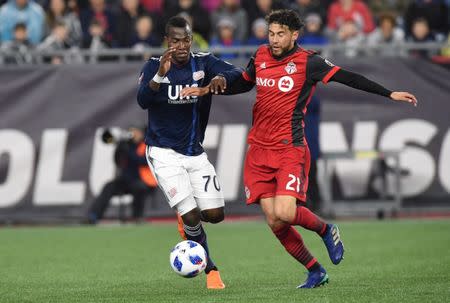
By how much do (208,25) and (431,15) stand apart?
3.95m

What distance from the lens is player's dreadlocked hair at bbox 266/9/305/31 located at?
32.6 feet

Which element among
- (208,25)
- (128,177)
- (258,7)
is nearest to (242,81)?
(128,177)

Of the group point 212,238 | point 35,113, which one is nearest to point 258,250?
point 212,238

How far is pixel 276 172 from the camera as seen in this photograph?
10.1 meters

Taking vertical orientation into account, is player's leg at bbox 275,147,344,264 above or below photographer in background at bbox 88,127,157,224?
above

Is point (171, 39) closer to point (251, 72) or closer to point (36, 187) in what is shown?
point (251, 72)

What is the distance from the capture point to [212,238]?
1627cm

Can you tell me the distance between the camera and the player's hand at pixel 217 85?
32.4 feet

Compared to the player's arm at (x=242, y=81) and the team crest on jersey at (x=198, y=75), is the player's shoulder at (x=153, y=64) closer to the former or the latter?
the team crest on jersey at (x=198, y=75)

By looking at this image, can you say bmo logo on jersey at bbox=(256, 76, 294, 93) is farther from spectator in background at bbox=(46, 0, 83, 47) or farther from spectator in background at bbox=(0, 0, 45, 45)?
spectator in background at bbox=(0, 0, 45, 45)

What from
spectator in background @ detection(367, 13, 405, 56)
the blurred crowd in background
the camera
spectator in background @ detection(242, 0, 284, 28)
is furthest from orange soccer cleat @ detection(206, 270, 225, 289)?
spectator in background @ detection(242, 0, 284, 28)

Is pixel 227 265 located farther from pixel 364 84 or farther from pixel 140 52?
pixel 140 52

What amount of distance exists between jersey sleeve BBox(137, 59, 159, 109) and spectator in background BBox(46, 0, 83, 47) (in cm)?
1028

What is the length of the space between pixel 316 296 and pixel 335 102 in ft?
32.9
